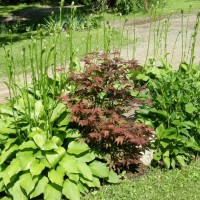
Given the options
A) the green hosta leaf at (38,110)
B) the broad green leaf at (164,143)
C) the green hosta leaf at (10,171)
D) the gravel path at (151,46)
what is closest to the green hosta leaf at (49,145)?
the green hosta leaf at (10,171)

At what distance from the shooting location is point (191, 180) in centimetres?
499

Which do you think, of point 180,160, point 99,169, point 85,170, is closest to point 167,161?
point 180,160

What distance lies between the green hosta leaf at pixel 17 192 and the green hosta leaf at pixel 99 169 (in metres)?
0.89

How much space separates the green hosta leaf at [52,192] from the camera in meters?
4.33

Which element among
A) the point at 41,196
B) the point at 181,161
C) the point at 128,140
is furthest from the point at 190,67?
the point at 41,196

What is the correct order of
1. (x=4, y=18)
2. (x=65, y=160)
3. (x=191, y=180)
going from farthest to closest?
(x=4, y=18), (x=191, y=180), (x=65, y=160)

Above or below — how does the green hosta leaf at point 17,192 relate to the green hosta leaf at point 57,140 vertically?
below

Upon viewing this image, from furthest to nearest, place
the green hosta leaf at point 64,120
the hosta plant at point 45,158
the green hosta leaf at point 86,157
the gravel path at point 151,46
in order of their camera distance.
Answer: the gravel path at point 151,46
the green hosta leaf at point 64,120
the green hosta leaf at point 86,157
the hosta plant at point 45,158

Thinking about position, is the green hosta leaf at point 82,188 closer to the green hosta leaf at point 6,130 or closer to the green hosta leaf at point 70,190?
the green hosta leaf at point 70,190

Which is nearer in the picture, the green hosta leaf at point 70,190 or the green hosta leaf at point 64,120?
the green hosta leaf at point 70,190

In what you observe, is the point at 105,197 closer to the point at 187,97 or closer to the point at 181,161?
the point at 181,161

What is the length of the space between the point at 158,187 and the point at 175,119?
0.99m

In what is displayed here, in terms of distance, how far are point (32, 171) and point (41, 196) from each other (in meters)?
0.48

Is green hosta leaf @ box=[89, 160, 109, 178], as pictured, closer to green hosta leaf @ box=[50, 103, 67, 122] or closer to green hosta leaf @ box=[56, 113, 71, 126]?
green hosta leaf @ box=[56, 113, 71, 126]
